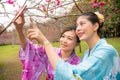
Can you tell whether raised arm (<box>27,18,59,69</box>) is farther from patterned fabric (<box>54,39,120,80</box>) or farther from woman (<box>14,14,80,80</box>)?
woman (<box>14,14,80,80</box>)

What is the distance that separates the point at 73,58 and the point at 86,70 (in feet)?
2.47

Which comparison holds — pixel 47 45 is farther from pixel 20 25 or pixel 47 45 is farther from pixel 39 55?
pixel 39 55

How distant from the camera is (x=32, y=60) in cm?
255

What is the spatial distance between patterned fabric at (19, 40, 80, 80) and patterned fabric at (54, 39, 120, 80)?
1.84ft

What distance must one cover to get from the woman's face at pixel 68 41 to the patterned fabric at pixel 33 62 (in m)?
0.19

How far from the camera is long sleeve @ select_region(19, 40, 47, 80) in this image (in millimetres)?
2486

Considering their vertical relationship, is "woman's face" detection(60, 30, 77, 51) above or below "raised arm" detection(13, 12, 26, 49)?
below

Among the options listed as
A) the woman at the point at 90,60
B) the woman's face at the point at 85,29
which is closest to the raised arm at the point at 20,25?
the woman at the point at 90,60

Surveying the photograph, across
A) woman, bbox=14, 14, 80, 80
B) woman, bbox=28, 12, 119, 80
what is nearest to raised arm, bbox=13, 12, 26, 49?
woman, bbox=14, 14, 80, 80

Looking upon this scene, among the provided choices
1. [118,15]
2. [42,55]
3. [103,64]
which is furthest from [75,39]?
[118,15]

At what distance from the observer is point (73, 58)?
2.73 m

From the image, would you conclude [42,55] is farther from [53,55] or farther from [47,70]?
[53,55]

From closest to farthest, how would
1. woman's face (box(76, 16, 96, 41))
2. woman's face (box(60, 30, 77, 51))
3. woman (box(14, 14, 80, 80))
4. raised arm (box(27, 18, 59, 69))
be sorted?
raised arm (box(27, 18, 59, 69))
woman's face (box(76, 16, 96, 41))
woman (box(14, 14, 80, 80))
woman's face (box(60, 30, 77, 51))

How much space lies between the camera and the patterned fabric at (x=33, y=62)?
2.49m
